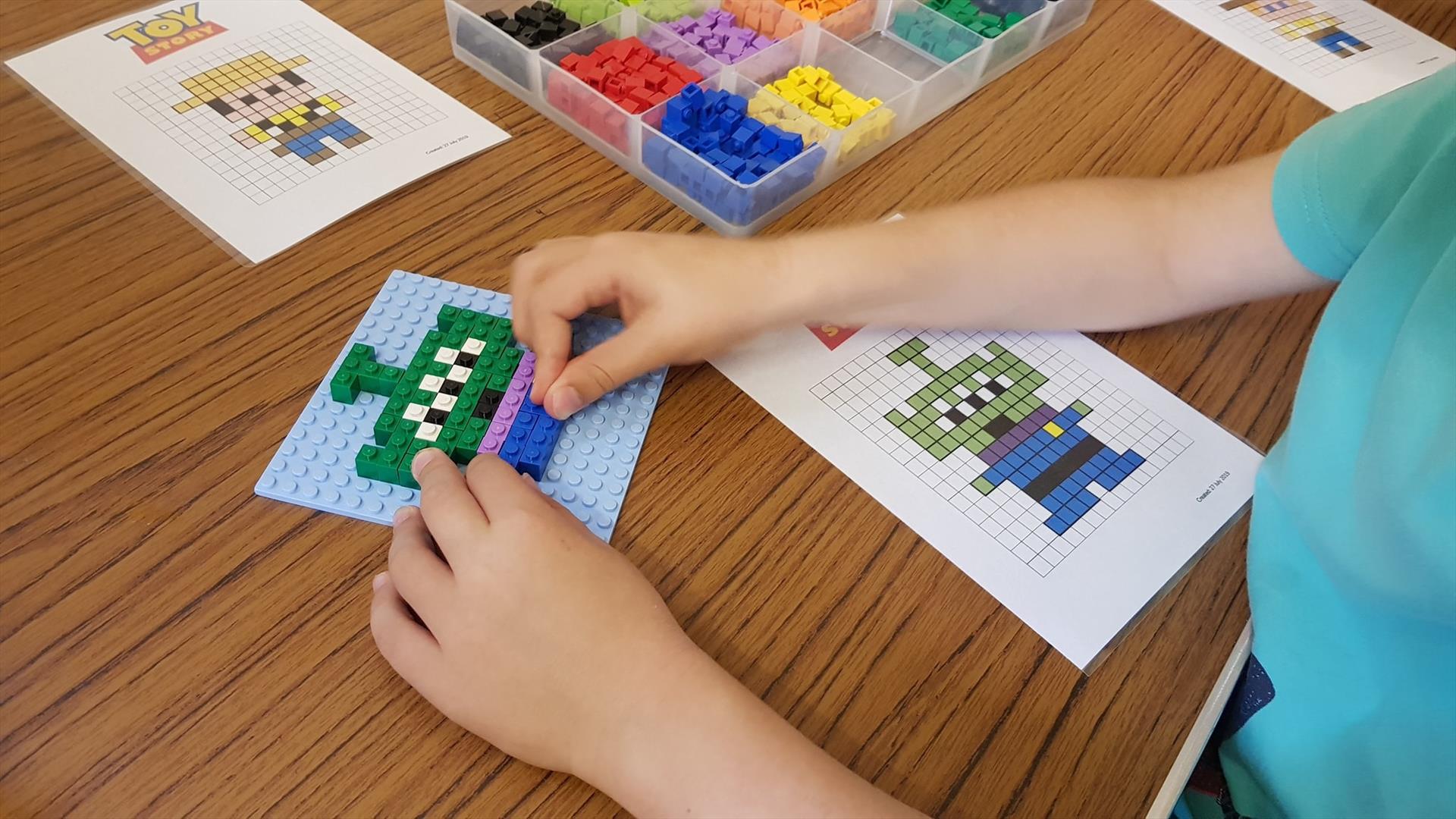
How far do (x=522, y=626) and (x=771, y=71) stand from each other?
589 mm

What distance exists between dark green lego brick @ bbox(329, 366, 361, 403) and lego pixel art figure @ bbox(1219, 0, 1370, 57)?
107cm

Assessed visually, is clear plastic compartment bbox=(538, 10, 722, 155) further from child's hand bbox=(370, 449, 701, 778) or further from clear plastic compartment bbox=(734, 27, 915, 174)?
child's hand bbox=(370, 449, 701, 778)

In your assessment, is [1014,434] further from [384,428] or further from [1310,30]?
[1310,30]

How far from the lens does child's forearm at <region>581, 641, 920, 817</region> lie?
0.45 m

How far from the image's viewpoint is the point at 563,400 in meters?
→ 0.57

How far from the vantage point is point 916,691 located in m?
0.52

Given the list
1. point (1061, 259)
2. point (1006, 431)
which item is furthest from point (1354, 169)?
point (1006, 431)

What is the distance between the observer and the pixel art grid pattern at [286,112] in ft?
2.38

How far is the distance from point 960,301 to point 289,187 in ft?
1.71

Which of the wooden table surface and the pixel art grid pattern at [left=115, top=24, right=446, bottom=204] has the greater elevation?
the pixel art grid pattern at [left=115, top=24, right=446, bottom=204]

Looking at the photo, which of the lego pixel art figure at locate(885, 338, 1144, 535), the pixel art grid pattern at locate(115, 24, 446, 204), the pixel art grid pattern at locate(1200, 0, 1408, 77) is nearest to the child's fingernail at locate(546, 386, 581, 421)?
the lego pixel art figure at locate(885, 338, 1144, 535)

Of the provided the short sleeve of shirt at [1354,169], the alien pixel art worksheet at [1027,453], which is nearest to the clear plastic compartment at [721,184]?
the alien pixel art worksheet at [1027,453]

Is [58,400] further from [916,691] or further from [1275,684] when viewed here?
[1275,684]

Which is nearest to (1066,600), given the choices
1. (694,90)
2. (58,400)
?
(694,90)
